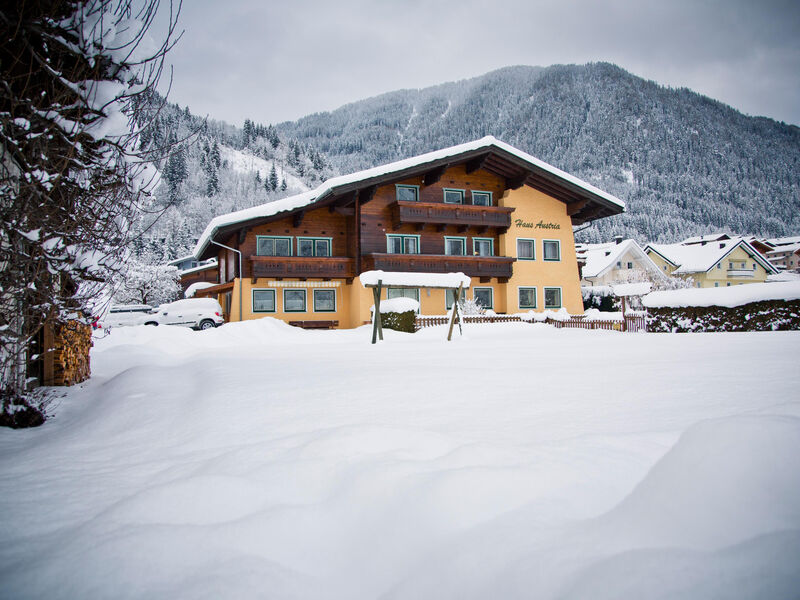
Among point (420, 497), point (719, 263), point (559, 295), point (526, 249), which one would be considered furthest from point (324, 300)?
point (719, 263)

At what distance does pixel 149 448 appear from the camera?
345 centimetres

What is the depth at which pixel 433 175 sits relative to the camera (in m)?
24.9

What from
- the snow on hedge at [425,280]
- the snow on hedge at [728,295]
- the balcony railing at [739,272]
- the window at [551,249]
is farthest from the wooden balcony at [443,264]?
the balcony railing at [739,272]

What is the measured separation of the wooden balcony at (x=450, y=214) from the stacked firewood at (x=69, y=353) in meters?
18.3

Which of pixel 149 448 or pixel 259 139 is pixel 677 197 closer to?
pixel 259 139

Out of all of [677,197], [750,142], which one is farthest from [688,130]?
[677,197]

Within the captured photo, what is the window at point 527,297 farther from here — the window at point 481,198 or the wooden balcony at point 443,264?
the window at point 481,198

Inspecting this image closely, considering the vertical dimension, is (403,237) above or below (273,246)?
above

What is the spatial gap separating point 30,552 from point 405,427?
7.26 feet

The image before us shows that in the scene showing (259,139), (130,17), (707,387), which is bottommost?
(707,387)

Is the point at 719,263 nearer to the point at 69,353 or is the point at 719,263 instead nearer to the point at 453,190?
the point at 453,190

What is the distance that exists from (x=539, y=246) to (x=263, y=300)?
16.8 m

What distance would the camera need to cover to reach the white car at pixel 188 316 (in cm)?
2280

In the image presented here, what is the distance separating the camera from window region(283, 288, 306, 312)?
23.6 meters
